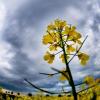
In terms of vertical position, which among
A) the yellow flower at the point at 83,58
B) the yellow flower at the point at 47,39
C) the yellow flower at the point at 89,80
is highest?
the yellow flower at the point at 47,39

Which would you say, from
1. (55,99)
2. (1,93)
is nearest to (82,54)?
(1,93)

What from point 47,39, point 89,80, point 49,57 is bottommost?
point 89,80

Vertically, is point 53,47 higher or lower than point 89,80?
higher

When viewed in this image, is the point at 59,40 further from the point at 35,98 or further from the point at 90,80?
the point at 35,98

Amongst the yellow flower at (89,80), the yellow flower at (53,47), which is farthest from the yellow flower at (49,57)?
the yellow flower at (89,80)

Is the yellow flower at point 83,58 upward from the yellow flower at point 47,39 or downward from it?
downward

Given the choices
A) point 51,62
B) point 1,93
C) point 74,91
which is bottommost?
point 74,91

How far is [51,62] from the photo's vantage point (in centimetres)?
304

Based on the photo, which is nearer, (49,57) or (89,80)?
(89,80)

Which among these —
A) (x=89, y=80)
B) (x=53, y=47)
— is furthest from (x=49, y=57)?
(x=89, y=80)

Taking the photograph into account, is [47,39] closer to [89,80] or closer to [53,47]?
[53,47]

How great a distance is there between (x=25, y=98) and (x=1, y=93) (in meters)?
0.99

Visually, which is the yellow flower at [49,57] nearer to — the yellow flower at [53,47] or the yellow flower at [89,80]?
A: the yellow flower at [53,47]

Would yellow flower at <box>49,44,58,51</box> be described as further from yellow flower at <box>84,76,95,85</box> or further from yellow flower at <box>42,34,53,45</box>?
yellow flower at <box>84,76,95,85</box>
